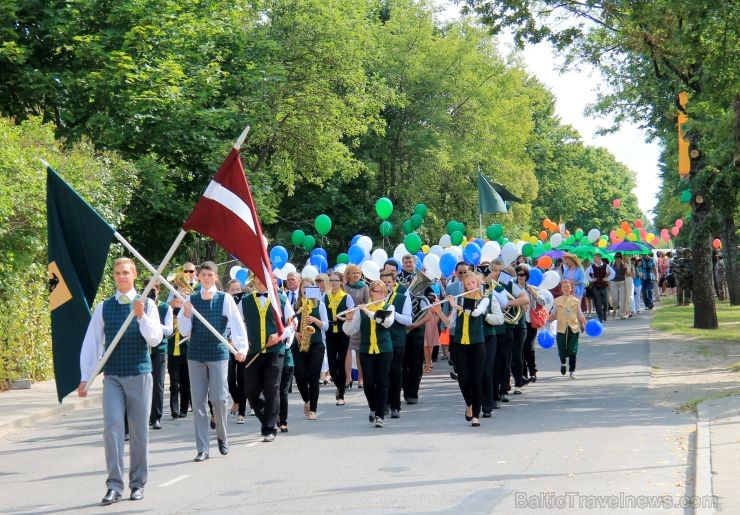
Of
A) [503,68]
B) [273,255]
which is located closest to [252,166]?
[273,255]

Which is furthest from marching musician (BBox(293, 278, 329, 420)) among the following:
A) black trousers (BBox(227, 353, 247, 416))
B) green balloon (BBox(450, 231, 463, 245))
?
green balloon (BBox(450, 231, 463, 245))

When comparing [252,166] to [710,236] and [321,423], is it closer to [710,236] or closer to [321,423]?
[710,236]

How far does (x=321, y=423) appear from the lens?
46.1ft

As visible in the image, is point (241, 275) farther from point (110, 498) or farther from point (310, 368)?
point (110, 498)

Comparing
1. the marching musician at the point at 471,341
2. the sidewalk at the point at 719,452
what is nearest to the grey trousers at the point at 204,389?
the marching musician at the point at 471,341

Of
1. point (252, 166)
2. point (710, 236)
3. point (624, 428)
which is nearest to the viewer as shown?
point (624, 428)

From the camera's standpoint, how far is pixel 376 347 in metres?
13.7

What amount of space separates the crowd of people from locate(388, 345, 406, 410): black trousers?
0.02 metres

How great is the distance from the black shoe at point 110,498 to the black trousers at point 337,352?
24.5 feet

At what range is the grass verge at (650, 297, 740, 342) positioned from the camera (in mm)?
26558

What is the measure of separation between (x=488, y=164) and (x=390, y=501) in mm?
48567

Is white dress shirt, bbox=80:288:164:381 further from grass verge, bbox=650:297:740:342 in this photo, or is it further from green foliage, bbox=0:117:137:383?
grass verge, bbox=650:297:740:342

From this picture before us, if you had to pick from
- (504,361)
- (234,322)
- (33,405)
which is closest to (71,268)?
(234,322)

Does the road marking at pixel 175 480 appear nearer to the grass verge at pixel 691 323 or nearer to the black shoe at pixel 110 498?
the black shoe at pixel 110 498
